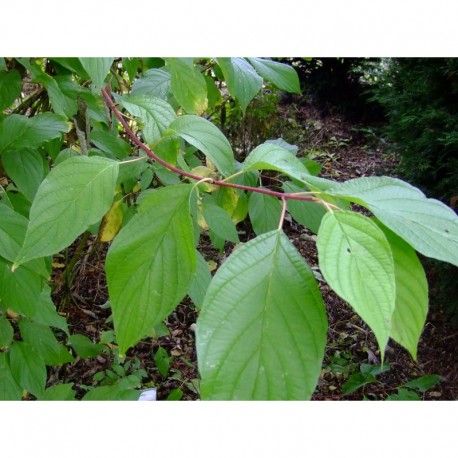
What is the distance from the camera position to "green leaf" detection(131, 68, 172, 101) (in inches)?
48.0

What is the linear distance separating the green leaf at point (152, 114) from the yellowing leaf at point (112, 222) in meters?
0.58

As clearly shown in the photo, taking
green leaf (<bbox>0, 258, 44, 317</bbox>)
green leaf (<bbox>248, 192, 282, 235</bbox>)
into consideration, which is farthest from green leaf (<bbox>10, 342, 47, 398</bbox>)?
green leaf (<bbox>248, 192, 282, 235</bbox>)

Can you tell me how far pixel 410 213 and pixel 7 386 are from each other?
1151 mm

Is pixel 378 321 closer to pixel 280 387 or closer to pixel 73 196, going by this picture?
pixel 280 387

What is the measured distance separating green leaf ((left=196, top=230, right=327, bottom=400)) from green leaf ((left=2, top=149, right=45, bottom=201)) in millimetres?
735

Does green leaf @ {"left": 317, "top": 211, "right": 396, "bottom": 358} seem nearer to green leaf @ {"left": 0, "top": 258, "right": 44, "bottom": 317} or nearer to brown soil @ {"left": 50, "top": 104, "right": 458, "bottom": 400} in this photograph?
green leaf @ {"left": 0, "top": 258, "right": 44, "bottom": 317}

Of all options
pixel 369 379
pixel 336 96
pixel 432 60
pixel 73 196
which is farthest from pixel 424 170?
pixel 73 196

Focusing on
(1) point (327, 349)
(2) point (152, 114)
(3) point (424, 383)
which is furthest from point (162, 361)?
(2) point (152, 114)

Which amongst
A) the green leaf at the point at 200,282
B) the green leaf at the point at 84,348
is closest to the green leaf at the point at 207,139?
the green leaf at the point at 200,282

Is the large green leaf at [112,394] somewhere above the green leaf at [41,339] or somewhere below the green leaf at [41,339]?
below

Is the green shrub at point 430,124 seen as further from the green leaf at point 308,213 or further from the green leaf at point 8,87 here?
the green leaf at point 8,87

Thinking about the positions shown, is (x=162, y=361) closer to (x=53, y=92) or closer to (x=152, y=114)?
(x=53, y=92)

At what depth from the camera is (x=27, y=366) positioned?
4.36ft

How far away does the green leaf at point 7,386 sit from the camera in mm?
1283
